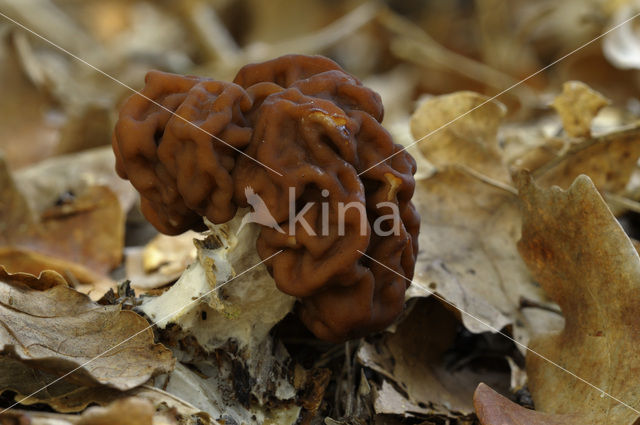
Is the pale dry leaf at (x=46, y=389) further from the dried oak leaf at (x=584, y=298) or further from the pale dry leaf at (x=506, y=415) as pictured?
the dried oak leaf at (x=584, y=298)

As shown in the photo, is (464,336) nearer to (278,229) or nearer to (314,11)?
(278,229)

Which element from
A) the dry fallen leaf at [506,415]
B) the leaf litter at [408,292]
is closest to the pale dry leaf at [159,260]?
the leaf litter at [408,292]

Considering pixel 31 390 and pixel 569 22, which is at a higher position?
pixel 31 390

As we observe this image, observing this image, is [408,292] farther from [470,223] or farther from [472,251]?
[470,223]

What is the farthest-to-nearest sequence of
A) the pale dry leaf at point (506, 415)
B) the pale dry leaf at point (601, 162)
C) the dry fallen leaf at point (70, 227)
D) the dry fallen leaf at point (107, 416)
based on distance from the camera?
the dry fallen leaf at point (70, 227), the pale dry leaf at point (601, 162), the pale dry leaf at point (506, 415), the dry fallen leaf at point (107, 416)

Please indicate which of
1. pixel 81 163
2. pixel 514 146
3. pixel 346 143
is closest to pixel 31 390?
pixel 346 143

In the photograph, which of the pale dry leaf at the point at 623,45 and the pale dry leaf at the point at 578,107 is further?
the pale dry leaf at the point at 623,45
